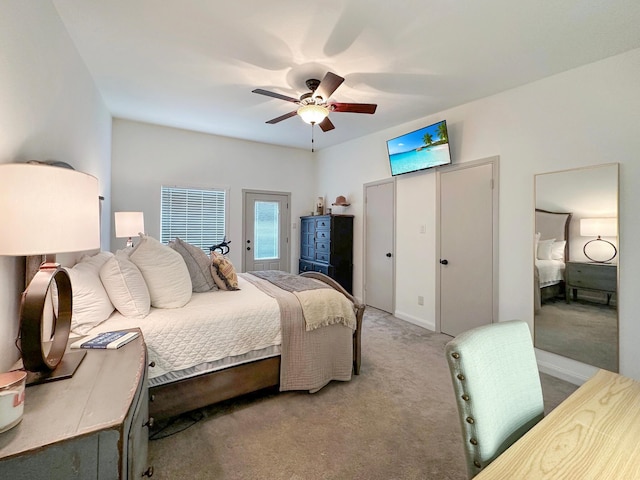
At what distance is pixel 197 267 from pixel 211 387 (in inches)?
40.8

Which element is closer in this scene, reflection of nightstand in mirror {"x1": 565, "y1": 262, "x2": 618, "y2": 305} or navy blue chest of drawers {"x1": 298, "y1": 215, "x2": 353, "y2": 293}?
reflection of nightstand in mirror {"x1": 565, "y1": 262, "x2": 618, "y2": 305}

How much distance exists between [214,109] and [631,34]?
13.2 feet

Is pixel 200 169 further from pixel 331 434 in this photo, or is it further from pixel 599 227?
pixel 599 227

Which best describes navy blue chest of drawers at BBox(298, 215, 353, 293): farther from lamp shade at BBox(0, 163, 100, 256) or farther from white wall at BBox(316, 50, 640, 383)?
lamp shade at BBox(0, 163, 100, 256)

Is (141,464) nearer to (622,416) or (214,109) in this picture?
(622,416)

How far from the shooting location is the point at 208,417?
205 centimetres

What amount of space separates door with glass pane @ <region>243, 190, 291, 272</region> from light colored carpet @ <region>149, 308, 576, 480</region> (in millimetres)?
3316

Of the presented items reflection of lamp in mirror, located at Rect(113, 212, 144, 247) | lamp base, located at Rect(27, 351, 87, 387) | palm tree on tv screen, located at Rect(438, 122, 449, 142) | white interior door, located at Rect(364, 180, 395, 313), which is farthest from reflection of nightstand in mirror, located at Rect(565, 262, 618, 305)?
reflection of lamp in mirror, located at Rect(113, 212, 144, 247)

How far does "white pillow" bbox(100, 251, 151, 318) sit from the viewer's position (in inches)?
71.7

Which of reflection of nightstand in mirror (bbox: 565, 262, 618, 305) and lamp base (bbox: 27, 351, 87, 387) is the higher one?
reflection of nightstand in mirror (bbox: 565, 262, 618, 305)

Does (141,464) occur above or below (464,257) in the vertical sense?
below

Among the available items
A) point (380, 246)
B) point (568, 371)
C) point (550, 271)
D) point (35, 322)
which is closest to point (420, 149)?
point (380, 246)

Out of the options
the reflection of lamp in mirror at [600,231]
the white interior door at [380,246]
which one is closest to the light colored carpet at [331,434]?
the reflection of lamp in mirror at [600,231]

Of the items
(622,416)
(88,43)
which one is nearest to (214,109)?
(88,43)
